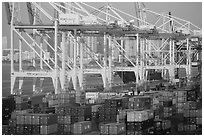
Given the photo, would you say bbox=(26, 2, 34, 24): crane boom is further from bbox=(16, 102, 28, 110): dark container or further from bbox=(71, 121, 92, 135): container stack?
bbox=(71, 121, 92, 135): container stack

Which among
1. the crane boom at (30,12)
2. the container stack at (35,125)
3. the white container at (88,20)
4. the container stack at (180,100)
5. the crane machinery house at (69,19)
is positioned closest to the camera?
the container stack at (35,125)

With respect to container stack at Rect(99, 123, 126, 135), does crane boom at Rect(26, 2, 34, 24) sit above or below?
above

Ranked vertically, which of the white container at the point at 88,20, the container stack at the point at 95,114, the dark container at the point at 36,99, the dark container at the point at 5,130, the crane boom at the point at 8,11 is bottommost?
the dark container at the point at 5,130

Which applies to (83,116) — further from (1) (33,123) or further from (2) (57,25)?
(2) (57,25)

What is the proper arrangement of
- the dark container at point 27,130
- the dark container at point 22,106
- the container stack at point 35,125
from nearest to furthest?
the container stack at point 35,125
the dark container at point 27,130
the dark container at point 22,106

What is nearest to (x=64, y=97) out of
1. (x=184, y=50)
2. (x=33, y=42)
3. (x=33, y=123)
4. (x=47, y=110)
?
(x=47, y=110)

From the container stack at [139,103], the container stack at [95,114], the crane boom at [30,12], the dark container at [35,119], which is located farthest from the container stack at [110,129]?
the crane boom at [30,12]

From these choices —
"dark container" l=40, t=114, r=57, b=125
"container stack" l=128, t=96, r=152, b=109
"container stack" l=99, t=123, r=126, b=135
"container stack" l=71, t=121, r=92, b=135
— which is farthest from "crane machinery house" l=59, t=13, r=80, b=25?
"container stack" l=99, t=123, r=126, b=135

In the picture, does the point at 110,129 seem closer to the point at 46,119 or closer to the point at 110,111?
the point at 46,119

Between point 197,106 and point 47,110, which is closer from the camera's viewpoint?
point 197,106

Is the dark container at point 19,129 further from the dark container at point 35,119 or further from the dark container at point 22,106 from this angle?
the dark container at point 22,106

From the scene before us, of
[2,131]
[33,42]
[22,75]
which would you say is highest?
[33,42]
